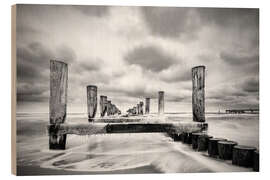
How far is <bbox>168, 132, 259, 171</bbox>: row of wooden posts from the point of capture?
3.77m

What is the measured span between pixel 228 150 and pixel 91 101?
9.01 feet

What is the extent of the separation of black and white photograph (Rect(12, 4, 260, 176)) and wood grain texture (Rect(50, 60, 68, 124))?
0.05 feet

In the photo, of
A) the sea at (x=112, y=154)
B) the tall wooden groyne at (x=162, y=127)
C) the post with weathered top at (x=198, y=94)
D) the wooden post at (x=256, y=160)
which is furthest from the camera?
the post with weathered top at (x=198, y=94)

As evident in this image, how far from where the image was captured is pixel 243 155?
379cm

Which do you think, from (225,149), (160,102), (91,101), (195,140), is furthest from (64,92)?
(225,149)

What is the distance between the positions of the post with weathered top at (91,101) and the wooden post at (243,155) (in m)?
2.67

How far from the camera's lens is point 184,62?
4754 millimetres

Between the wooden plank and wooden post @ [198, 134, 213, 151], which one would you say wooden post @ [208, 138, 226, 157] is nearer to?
wooden post @ [198, 134, 213, 151]

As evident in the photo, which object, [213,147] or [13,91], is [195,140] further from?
[13,91]

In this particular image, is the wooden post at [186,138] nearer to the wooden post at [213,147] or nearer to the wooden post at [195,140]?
the wooden post at [195,140]

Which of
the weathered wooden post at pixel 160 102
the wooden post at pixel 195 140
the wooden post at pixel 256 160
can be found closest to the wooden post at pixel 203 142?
the wooden post at pixel 195 140

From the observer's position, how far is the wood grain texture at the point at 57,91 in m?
4.17

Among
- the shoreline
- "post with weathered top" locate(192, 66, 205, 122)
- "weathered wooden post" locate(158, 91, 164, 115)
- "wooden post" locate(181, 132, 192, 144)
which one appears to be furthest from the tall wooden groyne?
"weathered wooden post" locate(158, 91, 164, 115)
